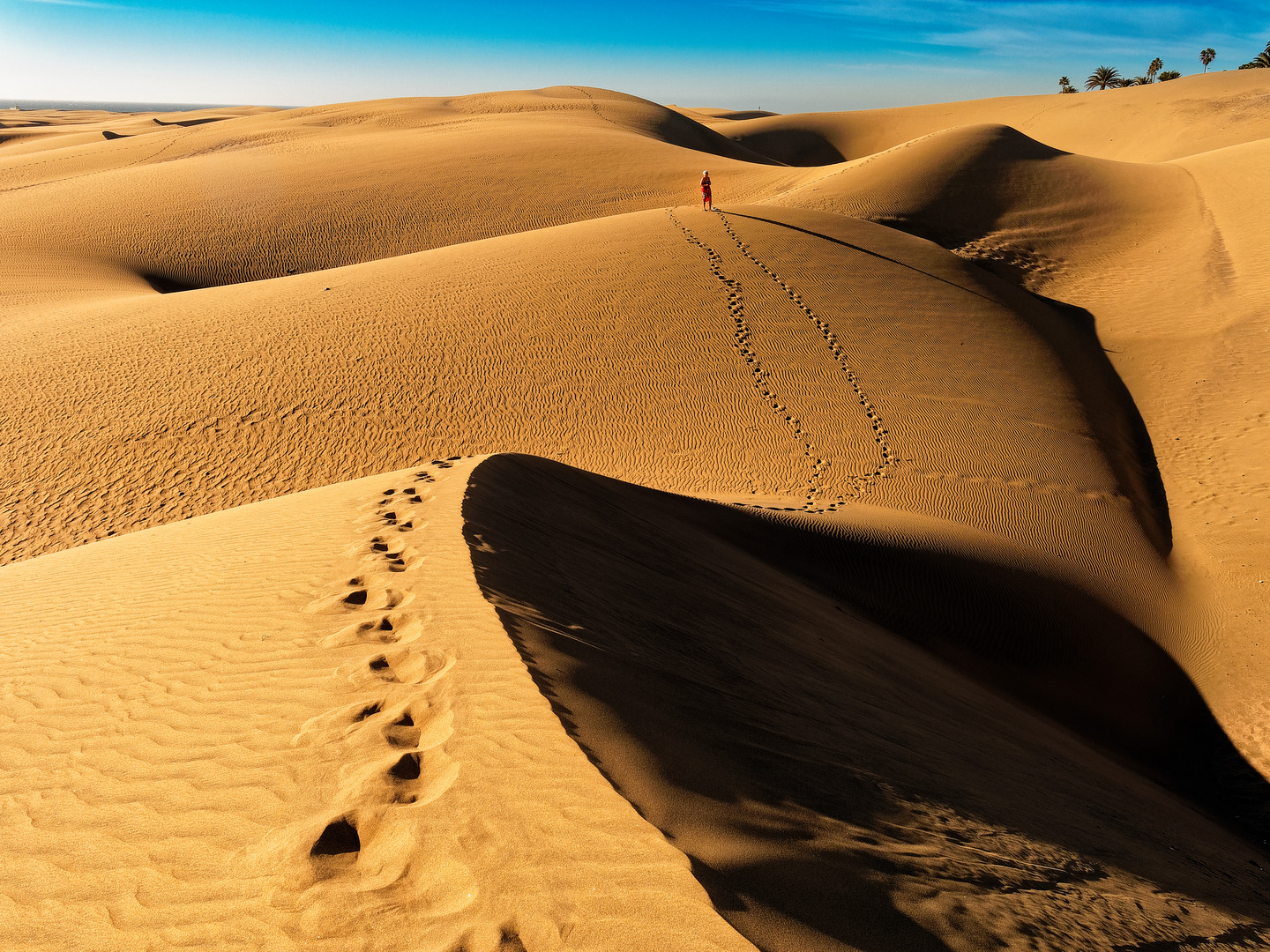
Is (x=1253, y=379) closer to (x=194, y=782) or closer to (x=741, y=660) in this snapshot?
(x=741, y=660)

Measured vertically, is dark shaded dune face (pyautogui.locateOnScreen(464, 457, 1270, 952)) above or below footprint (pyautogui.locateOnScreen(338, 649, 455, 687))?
below

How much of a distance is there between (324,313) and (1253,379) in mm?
18267

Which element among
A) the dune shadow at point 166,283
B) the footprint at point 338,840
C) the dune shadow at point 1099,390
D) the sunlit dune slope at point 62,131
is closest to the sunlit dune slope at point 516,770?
the footprint at point 338,840

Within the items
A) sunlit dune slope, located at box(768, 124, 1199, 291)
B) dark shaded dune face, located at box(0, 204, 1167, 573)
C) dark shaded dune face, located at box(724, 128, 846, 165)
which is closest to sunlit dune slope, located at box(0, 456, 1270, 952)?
dark shaded dune face, located at box(0, 204, 1167, 573)

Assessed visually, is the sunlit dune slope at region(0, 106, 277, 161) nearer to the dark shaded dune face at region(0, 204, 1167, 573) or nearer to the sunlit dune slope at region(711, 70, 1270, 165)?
the dark shaded dune face at region(0, 204, 1167, 573)

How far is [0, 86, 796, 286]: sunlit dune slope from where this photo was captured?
24.5 m

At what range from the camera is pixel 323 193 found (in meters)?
28.1

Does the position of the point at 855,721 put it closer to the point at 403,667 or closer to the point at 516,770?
the point at 516,770

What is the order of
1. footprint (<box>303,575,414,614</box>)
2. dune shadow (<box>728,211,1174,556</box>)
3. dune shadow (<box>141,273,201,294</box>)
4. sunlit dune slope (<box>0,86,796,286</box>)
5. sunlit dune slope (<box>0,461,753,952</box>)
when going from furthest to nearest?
sunlit dune slope (<box>0,86,796,286</box>), dune shadow (<box>141,273,201,294</box>), dune shadow (<box>728,211,1174,556</box>), footprint (<box>303,575,414,614</box>), sunlit dune slope (<box>0,461,753,952</box>)

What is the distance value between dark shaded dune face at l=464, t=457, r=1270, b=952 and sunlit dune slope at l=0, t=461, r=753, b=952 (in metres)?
0.24

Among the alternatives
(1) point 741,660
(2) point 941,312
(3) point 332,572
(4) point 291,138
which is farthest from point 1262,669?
(4) point 291,138

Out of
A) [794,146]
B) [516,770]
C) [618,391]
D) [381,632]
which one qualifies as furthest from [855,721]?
[794,146]

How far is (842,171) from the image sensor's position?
2638 centimetres

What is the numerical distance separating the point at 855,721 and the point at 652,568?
213cm
